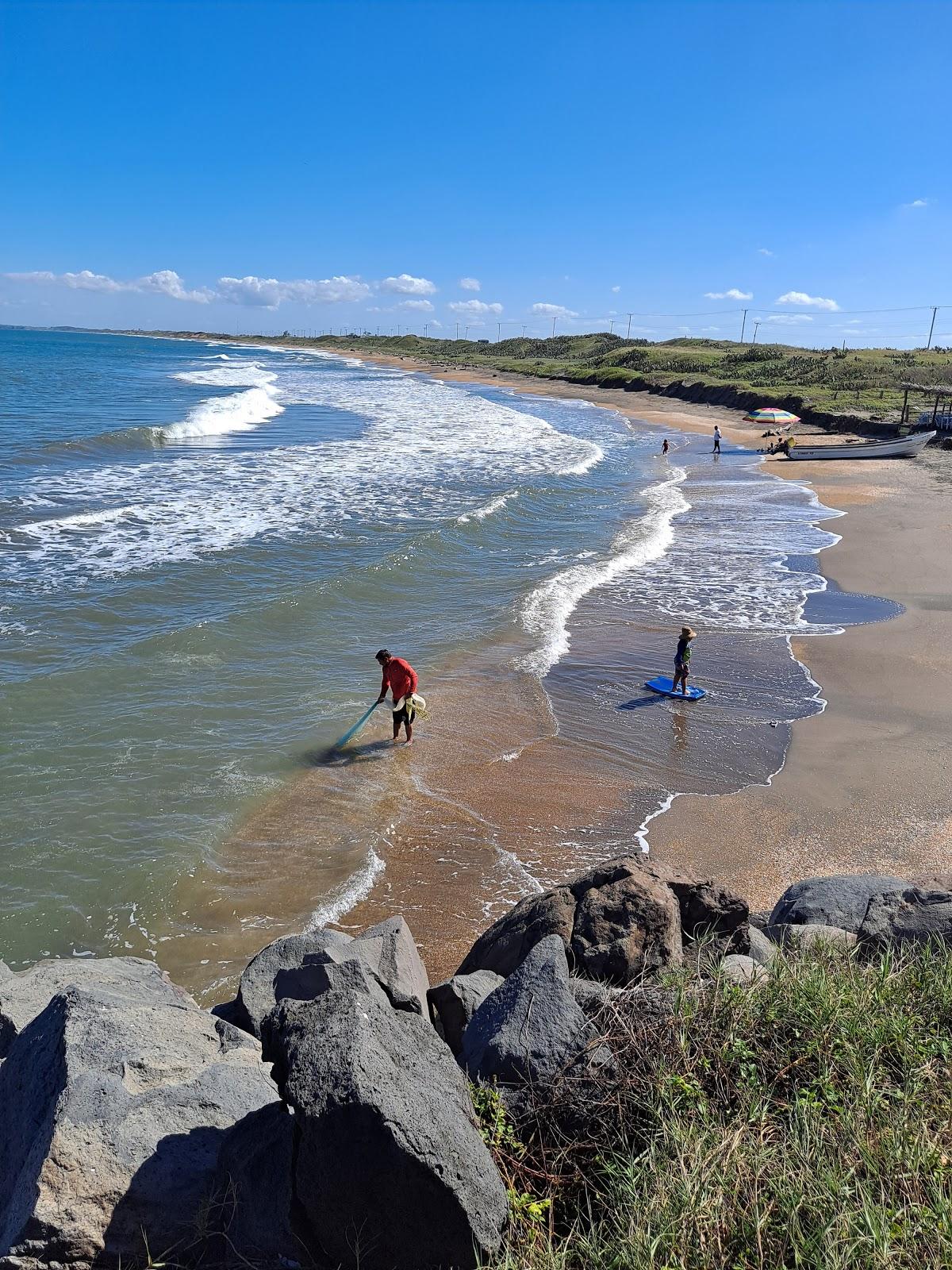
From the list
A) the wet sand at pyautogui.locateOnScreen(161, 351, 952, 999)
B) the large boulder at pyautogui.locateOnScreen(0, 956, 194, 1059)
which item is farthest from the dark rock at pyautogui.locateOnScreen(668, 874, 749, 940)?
the large boulder at pyautogui.locateOnScreen(0, 956, 194, 1059)

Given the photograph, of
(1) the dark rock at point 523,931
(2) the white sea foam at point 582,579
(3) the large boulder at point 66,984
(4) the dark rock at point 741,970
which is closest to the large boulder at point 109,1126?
(3) the large boulder at point 66,984

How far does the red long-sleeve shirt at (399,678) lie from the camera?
11906 mm

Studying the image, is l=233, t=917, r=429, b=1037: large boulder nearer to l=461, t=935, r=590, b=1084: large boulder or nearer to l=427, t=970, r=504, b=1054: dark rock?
l=427, t=970, r=504, b=1054: dark rock

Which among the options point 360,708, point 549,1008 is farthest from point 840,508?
point 549,1008

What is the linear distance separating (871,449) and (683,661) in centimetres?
3003

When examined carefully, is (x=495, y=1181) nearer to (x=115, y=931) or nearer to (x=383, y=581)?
(x=115, y=931)

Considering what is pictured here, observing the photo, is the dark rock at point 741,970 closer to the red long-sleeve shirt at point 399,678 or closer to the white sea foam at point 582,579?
the red long-sleeve shirt at point 399,678

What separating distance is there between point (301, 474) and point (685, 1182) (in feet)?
97.9

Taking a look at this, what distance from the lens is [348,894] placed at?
347 inches

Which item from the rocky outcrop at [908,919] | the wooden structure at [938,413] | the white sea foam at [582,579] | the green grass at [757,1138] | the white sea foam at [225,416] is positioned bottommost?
the white sea foam at [582,579]

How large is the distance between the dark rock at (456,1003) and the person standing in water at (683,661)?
26.8 ft

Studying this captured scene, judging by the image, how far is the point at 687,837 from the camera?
995 cm

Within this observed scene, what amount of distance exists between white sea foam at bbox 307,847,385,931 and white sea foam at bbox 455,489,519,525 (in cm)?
1641

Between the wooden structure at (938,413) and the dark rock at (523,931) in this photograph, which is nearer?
the dark rock at (523,931)
